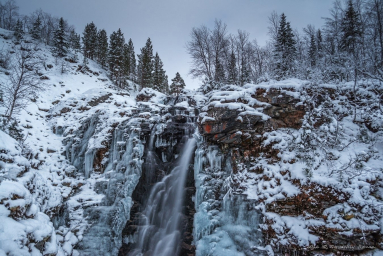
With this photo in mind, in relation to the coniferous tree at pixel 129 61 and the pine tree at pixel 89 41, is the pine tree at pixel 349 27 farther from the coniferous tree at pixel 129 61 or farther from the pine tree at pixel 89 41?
the pine tree at pixel 89 41

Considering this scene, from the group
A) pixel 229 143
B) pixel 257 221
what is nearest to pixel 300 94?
pixel 229 143

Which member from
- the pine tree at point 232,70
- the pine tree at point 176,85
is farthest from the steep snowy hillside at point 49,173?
the pine tree at point 176,85

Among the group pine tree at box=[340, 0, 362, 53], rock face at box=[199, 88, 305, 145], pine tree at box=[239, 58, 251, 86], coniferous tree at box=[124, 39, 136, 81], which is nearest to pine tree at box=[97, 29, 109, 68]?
coniferous tree at box=[124, 39, 136, 81]

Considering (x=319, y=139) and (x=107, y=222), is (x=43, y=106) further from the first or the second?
(x=319, y=139)

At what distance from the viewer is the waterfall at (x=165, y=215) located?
7.91m

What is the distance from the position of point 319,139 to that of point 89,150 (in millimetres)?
12318

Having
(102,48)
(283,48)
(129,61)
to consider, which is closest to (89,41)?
(102,48)

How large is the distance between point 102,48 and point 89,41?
3.72 m

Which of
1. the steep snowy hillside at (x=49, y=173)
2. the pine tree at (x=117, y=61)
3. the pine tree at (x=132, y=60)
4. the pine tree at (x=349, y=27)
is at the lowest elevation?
the steep snowy hillside at (x=49, y=173)

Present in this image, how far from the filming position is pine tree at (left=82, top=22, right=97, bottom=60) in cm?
3616

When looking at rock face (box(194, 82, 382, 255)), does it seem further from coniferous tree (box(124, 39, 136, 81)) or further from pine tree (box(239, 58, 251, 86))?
coniferous tree (box(124, 39, 136, 81))

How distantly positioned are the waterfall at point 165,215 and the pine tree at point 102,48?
33.2 meters

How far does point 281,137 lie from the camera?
6938 millimetres

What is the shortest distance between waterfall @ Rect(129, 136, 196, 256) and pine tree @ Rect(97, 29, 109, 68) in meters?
33.2
